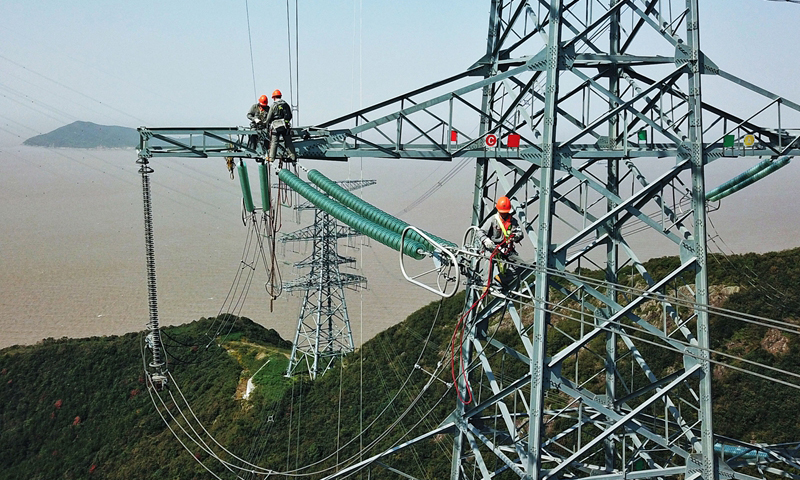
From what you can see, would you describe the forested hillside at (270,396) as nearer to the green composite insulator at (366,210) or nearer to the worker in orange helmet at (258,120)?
the green composite insulator at (366,210)

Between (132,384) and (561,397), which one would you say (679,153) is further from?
(132,384)

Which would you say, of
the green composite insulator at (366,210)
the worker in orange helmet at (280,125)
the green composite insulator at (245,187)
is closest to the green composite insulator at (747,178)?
the green composite insulator at (366,210)

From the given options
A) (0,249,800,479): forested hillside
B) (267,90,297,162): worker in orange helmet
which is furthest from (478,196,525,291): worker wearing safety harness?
(0,249,800,479): forested hillside

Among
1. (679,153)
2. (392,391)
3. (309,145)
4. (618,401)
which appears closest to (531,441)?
(618,401)

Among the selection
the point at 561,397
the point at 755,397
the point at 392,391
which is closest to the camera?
the point at 755,397

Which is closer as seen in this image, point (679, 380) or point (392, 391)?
point (679, 380)

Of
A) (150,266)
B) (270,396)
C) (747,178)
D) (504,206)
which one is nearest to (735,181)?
(747,178)
